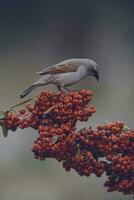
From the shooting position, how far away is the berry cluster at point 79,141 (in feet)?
17.8

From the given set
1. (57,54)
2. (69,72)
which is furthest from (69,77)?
(57,54)

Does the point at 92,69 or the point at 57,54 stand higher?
the point at 57,54

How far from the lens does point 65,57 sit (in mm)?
11766

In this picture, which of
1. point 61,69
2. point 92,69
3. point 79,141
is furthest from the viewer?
point 92,69

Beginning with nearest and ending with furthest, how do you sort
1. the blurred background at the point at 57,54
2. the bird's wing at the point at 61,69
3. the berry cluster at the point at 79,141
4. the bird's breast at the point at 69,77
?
the berry cluster at the point at 79,141
the bird's wing at the point at 61,69
the bird's breast at the point at 69,77
the blurred background at the point at 57,54

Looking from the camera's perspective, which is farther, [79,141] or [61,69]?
[61,69]

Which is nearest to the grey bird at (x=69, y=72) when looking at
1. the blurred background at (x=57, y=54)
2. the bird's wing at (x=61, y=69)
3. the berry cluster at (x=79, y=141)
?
the bird's wing at (x=61, y=69)

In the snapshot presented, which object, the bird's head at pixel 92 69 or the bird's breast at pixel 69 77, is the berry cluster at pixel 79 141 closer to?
the bird's breast at pixel 69 77

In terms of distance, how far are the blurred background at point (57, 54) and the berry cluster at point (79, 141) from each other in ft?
18.2

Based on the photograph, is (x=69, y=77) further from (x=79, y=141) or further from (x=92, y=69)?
(x=79, y=141)

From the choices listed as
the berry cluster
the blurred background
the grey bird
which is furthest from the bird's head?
the blurred background

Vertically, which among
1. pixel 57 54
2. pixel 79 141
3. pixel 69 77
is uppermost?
pixel 57 54

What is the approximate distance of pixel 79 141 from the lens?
547cm

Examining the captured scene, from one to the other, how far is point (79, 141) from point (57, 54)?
654cm
